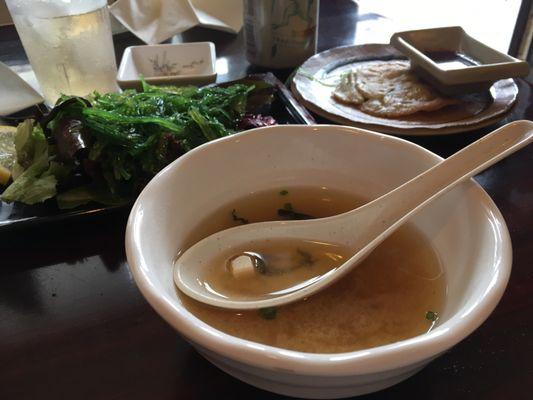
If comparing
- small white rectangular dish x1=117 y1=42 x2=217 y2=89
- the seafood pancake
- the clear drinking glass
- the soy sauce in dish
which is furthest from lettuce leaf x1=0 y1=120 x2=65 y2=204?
the soy sauce in dish

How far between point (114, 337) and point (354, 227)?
17.0 inches

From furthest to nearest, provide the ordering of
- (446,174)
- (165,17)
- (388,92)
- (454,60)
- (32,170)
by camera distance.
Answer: (165,17), (454,60), (388,92), (32,170), (446,174)

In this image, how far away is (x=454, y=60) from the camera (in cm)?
156

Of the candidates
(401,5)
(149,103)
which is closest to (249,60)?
(149,103)

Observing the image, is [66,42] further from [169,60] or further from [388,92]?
[388,92]

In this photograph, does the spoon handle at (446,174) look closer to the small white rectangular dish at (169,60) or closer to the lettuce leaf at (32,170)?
the lettuce leaf at (32,170)

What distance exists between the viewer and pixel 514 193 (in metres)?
1.04

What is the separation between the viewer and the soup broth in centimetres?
66

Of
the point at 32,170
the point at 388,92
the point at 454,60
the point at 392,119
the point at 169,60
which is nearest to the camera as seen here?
the point at 32,170

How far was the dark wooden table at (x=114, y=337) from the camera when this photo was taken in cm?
64

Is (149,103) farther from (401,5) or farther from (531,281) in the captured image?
(401,5)

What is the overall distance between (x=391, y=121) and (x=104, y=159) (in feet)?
2.45

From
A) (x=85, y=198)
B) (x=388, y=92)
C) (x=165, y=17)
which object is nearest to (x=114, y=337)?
(x=85, y=198)

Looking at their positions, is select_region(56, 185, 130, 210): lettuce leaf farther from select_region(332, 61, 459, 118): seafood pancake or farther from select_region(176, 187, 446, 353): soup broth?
select_region(332, 61, 459, 118): seafood pancake
